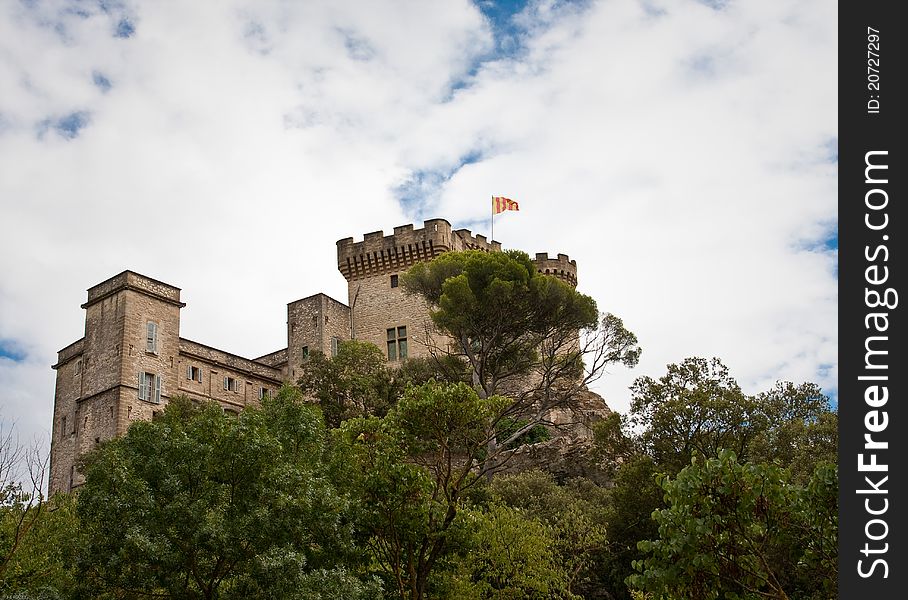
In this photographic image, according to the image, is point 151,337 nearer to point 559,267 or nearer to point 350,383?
point 350,383

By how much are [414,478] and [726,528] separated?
7.01 meters

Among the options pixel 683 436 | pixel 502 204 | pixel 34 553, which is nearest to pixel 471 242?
pixel 502 204

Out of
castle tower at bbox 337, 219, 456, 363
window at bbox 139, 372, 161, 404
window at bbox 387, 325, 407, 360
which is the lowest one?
window at bbox 139, 372, 161, 404

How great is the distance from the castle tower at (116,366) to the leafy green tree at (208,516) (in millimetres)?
25253

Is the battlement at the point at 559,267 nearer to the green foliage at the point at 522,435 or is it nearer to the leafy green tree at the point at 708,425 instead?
the green foliage at the point at 522,435

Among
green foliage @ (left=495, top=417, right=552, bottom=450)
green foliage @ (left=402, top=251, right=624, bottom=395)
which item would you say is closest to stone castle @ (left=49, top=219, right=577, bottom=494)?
green foliage @ (left=495, top=417, right=552, bottom=450)

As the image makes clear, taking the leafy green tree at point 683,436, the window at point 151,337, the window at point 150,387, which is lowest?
the leafy green tree at point 683,436

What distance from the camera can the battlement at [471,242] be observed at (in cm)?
5246

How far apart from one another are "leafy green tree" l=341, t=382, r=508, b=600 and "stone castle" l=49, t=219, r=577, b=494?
25.0 meters

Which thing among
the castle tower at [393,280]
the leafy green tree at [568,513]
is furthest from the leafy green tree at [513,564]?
the castle tower at [393,280]

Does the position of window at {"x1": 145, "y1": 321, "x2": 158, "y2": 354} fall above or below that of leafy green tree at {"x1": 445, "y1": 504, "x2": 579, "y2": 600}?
above

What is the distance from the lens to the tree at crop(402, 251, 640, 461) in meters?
38.6

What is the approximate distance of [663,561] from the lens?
11.5 metres

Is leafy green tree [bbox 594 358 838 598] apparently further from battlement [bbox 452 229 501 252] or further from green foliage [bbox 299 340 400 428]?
battlement [bbox 452 229 501 252]
